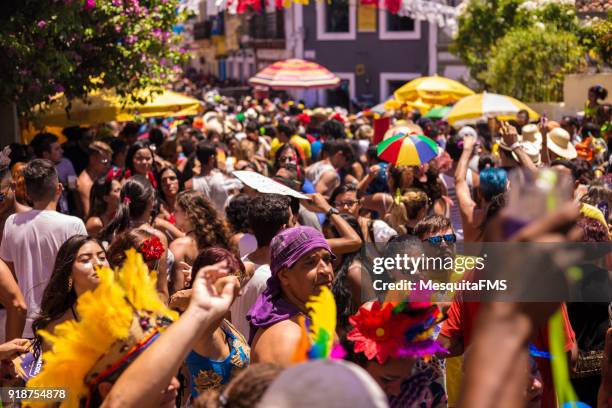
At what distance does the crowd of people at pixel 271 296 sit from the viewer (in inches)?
64.6

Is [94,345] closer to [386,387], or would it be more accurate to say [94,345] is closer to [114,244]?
[386,387]

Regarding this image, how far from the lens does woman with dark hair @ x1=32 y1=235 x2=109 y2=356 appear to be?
395cm

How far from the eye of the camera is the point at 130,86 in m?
10.6

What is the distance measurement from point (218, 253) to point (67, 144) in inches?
266

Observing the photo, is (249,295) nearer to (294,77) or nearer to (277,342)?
(277,342)

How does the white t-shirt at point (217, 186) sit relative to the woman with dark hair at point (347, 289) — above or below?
below

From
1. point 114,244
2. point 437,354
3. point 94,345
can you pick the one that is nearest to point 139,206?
point 114,244

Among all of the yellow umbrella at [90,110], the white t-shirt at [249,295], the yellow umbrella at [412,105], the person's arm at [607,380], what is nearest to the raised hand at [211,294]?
the person's arm at [607,380]

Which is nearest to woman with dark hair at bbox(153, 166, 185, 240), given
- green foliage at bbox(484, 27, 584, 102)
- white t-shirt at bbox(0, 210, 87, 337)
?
white t-shirt at bbox(0, 210, 87, 337)

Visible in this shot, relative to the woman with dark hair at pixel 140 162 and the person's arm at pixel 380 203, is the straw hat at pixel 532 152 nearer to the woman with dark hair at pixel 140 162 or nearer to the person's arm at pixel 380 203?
the person's arm at pixel 380 203

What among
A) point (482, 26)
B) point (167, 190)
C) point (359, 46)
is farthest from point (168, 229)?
point (359, 46)

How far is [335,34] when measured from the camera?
34.4m

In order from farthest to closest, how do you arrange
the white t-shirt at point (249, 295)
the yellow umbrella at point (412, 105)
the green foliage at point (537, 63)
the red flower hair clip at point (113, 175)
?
the green foliage at point (537, 63) < the yellow umbrella at point (412, 105) < the red flower hair clip at point (113, 175) < the white t-shirt at point (249, 295)

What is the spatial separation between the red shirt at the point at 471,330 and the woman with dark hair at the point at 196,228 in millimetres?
2218
